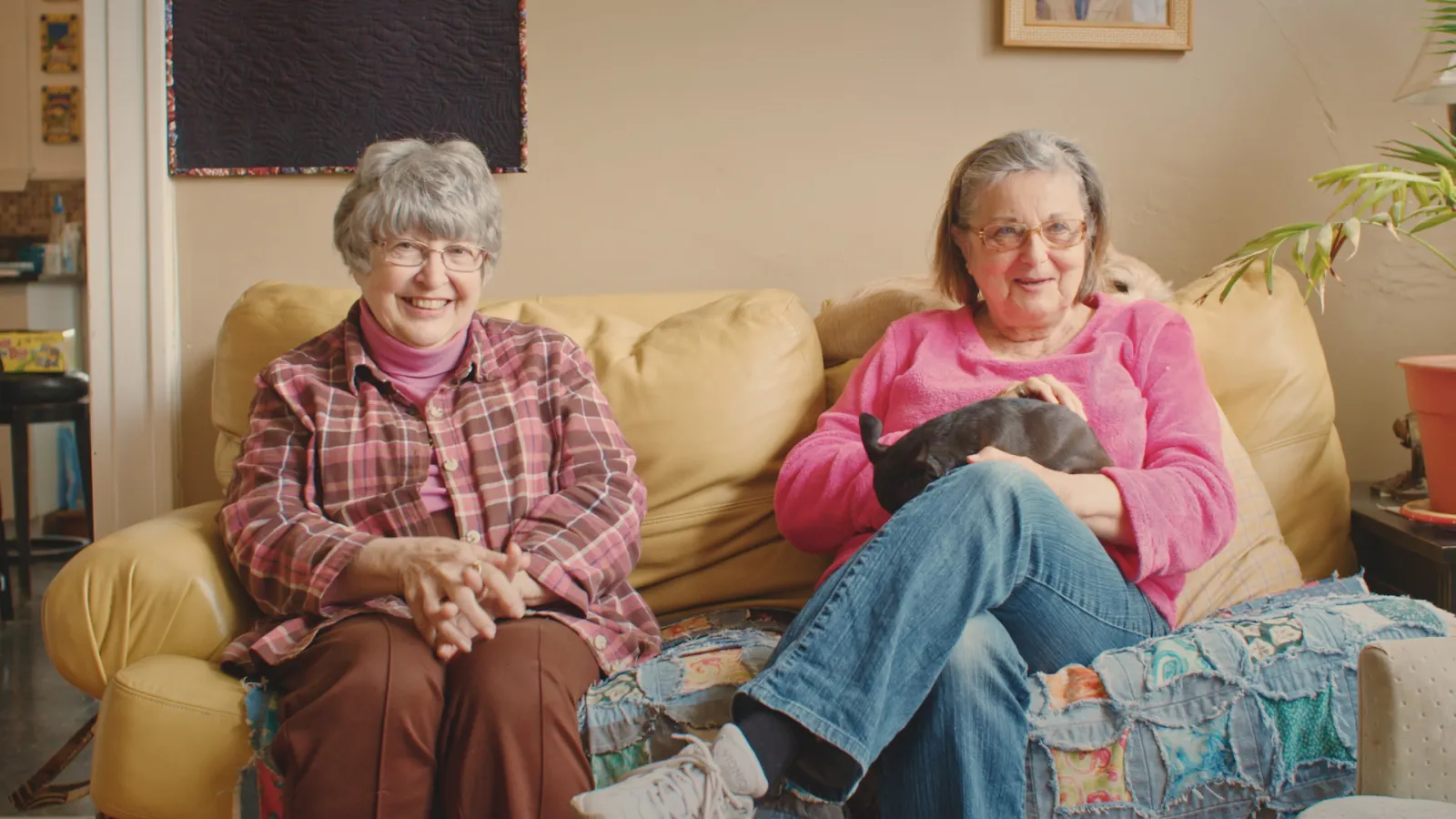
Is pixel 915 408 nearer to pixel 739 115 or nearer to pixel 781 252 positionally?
pixel 781 252

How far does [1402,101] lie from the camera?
2.27 meters

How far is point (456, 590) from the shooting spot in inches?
54.0

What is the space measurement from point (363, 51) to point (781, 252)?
0.98 meters

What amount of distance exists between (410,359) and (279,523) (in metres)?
0.31

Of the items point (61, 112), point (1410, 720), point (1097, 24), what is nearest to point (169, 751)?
point (1410, 720)

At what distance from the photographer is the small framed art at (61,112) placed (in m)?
5.03

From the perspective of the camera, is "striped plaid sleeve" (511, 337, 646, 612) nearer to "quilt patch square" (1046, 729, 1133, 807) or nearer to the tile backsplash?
"quilt patch square" (1046, 729, 1133, 807)

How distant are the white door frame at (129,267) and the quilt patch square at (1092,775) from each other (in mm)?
1919

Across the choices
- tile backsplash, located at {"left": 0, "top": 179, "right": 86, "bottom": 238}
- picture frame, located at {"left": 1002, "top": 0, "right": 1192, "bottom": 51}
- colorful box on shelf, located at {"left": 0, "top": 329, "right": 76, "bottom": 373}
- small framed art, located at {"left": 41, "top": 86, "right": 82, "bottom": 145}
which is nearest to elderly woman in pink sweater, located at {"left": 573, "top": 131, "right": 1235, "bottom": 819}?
picture frame, located at {"left": 1002, "top": 0, "right": 1192, "bottom": 51}

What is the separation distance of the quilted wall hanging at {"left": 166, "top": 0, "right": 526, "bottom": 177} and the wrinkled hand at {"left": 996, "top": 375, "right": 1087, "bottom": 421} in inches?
49.6

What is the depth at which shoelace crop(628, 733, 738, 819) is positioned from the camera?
1.15 metres

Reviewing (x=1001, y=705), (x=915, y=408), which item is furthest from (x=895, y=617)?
(x=915, y=408)

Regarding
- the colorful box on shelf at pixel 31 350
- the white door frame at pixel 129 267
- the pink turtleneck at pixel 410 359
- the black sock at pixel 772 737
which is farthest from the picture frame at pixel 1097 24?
the colorful box on shelf at pixel 31 350

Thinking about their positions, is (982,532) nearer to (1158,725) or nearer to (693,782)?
(1158,725)
